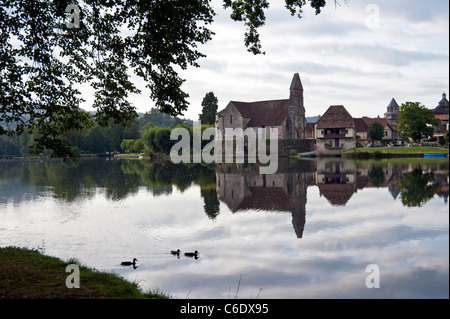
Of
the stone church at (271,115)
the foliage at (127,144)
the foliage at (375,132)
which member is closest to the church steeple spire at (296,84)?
the stone church at (271,115)

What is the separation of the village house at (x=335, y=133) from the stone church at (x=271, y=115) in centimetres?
1020

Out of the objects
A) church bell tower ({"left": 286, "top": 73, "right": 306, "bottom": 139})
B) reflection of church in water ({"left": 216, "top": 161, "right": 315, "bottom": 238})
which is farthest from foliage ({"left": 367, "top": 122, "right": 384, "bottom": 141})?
reflection of church in water ({"left": 216, "top": 161, "right": 315, "bottom": 238})

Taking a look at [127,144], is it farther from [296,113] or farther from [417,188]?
[417,188]

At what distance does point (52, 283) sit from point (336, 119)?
92.2 metres

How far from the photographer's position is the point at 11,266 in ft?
39.8

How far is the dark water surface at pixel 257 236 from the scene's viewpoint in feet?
42.3

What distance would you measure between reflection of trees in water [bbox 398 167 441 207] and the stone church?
63.7 m

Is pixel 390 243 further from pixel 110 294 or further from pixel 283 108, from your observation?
pixel 283 108

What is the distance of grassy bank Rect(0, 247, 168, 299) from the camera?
32.2ft

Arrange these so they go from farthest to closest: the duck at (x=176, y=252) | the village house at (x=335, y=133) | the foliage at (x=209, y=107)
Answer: the foliage at (x=209, y=107) < the village house at (x=335, y=133) < the duck at (x=176, y=252)

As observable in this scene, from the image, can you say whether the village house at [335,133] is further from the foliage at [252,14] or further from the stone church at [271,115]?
the foliage at [252,14]

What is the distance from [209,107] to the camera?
120m

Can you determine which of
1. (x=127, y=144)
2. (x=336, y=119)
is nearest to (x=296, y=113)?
(x=336, y=119)

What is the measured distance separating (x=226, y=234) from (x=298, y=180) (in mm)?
23473
